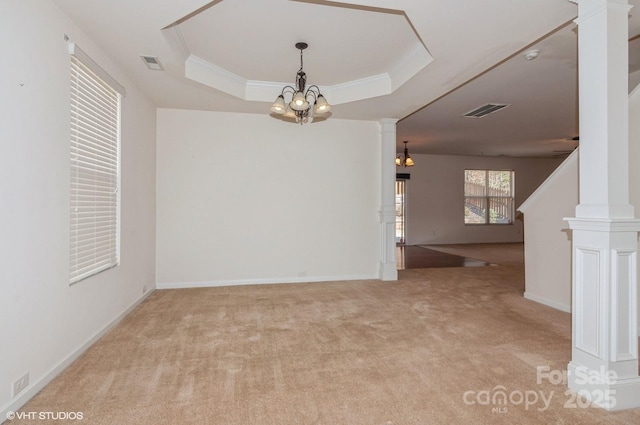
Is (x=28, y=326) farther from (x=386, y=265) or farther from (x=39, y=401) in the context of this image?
(x=386, y=265)

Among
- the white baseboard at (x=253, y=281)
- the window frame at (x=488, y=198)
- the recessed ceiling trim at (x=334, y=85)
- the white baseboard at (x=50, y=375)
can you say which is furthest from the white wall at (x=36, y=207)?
the window frame at (x=488, y=198)

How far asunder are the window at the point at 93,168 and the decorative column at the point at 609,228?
11.9 feet

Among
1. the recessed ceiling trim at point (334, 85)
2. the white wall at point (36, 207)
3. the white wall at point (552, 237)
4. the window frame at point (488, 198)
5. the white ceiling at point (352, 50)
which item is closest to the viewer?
the white wall at point (36, 207)

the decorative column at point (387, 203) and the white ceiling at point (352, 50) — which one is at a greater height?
the white ceiling at point (352, 50)

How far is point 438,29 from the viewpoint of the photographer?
2709 mm

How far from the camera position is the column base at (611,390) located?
2006 millimetres

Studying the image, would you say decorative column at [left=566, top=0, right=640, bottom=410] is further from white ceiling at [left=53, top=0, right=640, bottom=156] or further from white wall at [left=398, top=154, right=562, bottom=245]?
white wall at [left=398, top=154, right=562, bottom=245]

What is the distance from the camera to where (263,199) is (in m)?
5.27

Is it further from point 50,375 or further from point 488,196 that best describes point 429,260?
point 50,375

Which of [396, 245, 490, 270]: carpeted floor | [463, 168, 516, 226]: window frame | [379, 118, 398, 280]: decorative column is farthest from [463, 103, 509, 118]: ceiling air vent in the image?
[463, 168, 516, 226]: window frame

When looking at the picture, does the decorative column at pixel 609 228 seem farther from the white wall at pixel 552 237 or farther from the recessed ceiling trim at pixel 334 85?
the white wall at pixel 552 237

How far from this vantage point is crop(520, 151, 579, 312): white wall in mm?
3850

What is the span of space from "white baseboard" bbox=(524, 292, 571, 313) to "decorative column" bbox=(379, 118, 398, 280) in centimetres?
185

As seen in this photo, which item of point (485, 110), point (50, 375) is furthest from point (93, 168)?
point (485, 110)
